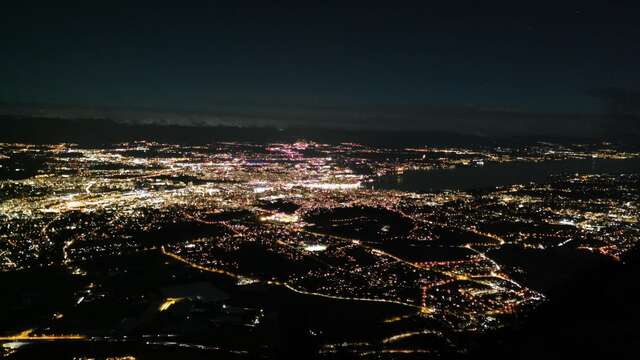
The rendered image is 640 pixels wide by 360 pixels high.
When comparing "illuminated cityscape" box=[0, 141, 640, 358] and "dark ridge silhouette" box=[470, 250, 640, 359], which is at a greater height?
"dark ridge silhouette" box=[470, 250, 640, 359]

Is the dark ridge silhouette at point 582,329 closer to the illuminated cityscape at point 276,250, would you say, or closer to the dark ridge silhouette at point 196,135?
the illuminated cityscape at point 276,250

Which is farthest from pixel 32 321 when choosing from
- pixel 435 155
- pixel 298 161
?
pixel 435 155

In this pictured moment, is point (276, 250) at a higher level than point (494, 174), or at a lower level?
lower

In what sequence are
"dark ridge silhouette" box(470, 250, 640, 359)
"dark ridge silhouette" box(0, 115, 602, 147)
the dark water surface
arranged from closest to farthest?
"dark ridge silhouette" box(470, 250, 640, 359) < the dark water surface < "dark ridge silhouette" box(0, 115, 602, 147)

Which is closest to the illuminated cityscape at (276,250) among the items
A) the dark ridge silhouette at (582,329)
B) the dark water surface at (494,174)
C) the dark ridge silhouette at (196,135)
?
the dark ridge silhouette at (582,329)

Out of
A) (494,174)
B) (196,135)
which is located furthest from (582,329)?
(196,135)

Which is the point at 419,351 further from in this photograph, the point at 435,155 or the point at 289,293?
the point at 435,155

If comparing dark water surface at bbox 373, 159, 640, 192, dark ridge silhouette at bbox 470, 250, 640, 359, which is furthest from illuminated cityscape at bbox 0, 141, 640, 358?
dark water surface at bbox 373, 159, 640, 192

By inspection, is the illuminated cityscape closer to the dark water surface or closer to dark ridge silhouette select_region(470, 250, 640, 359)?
dark ridge silhouette select_region(470, 250, 640, 359)

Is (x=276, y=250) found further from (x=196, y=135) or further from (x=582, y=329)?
(x=196, y=135)
